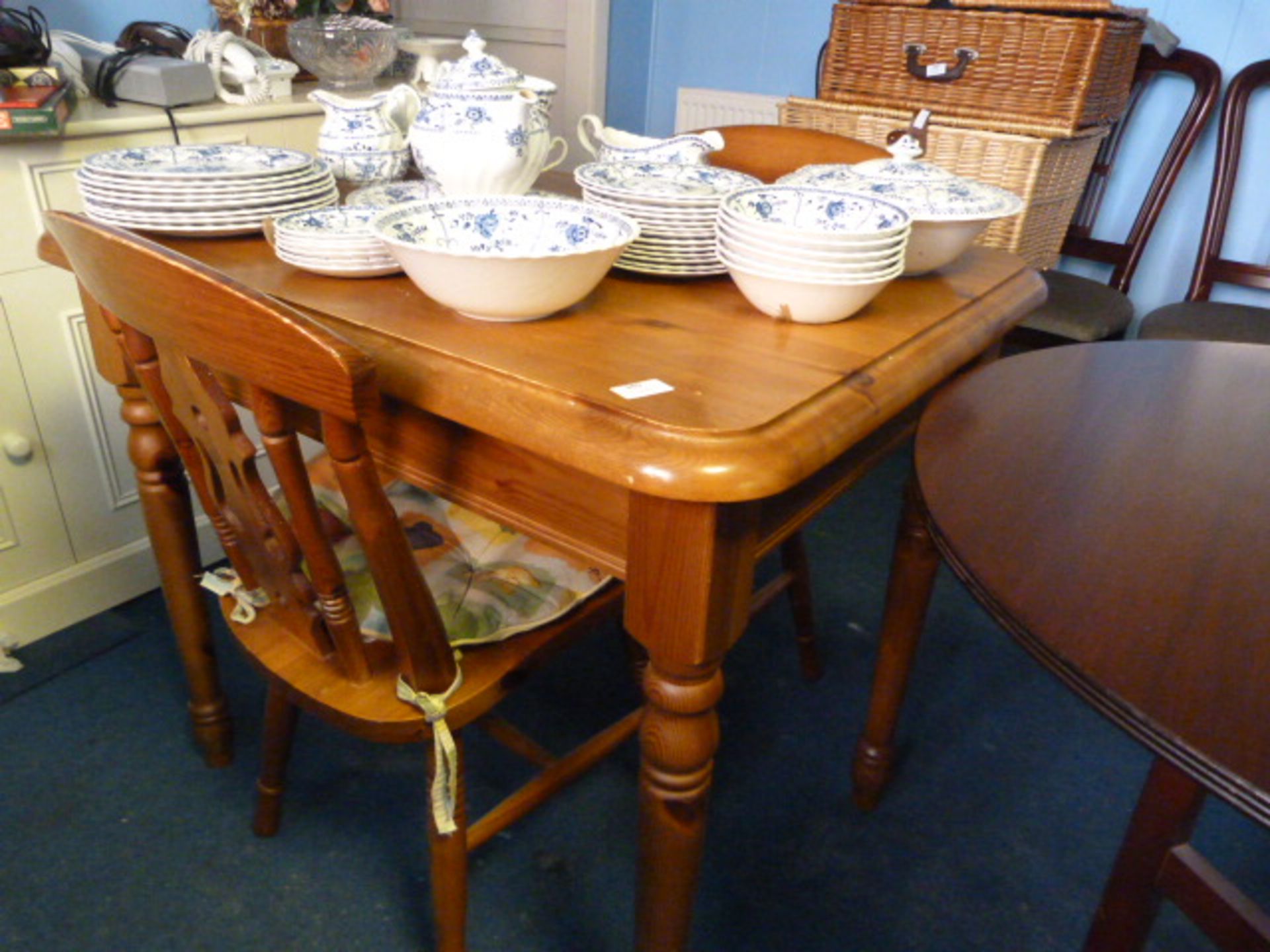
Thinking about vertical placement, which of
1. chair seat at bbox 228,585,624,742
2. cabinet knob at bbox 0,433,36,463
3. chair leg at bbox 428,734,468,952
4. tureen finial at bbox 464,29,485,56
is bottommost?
chair leg at bbox 428,734,468,952

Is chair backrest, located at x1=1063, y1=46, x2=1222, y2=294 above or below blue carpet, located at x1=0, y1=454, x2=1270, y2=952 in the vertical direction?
above

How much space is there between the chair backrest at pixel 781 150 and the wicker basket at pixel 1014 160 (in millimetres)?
493

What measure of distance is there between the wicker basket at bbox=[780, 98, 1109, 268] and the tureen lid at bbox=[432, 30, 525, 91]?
1.06 metres

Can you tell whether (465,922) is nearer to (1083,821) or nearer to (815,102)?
(1083,821)

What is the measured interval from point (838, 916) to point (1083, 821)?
0.41 metres

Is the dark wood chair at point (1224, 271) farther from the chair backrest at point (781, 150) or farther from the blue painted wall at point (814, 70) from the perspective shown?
the chair backrest at point (781, 150)

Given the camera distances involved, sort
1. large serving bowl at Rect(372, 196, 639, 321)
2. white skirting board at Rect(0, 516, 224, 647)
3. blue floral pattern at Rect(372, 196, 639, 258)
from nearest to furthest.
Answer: large serving bowl at Rect(372, 196, 639, 321)
blue floral pattern at Rect(372, 196, 639, 258)
white skirting board at Rect(0, 516, 224, 647)

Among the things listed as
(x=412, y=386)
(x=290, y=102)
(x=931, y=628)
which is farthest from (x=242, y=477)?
(x=931, y=628)

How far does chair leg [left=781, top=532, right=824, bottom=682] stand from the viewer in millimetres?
1416

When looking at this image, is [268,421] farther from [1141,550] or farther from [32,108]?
[32,108]

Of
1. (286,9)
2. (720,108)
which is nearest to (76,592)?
(286,9)

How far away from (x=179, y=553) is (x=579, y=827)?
62cm

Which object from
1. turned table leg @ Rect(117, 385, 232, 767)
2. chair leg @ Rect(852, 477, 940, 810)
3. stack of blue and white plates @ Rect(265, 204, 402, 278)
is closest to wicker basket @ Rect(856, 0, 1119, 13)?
chair leg @ Rect(852, 477, 940, 810)

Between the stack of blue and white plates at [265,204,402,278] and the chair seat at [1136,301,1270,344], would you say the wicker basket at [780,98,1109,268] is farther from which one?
the stack of blue and white plates at [265,204,402,278]
